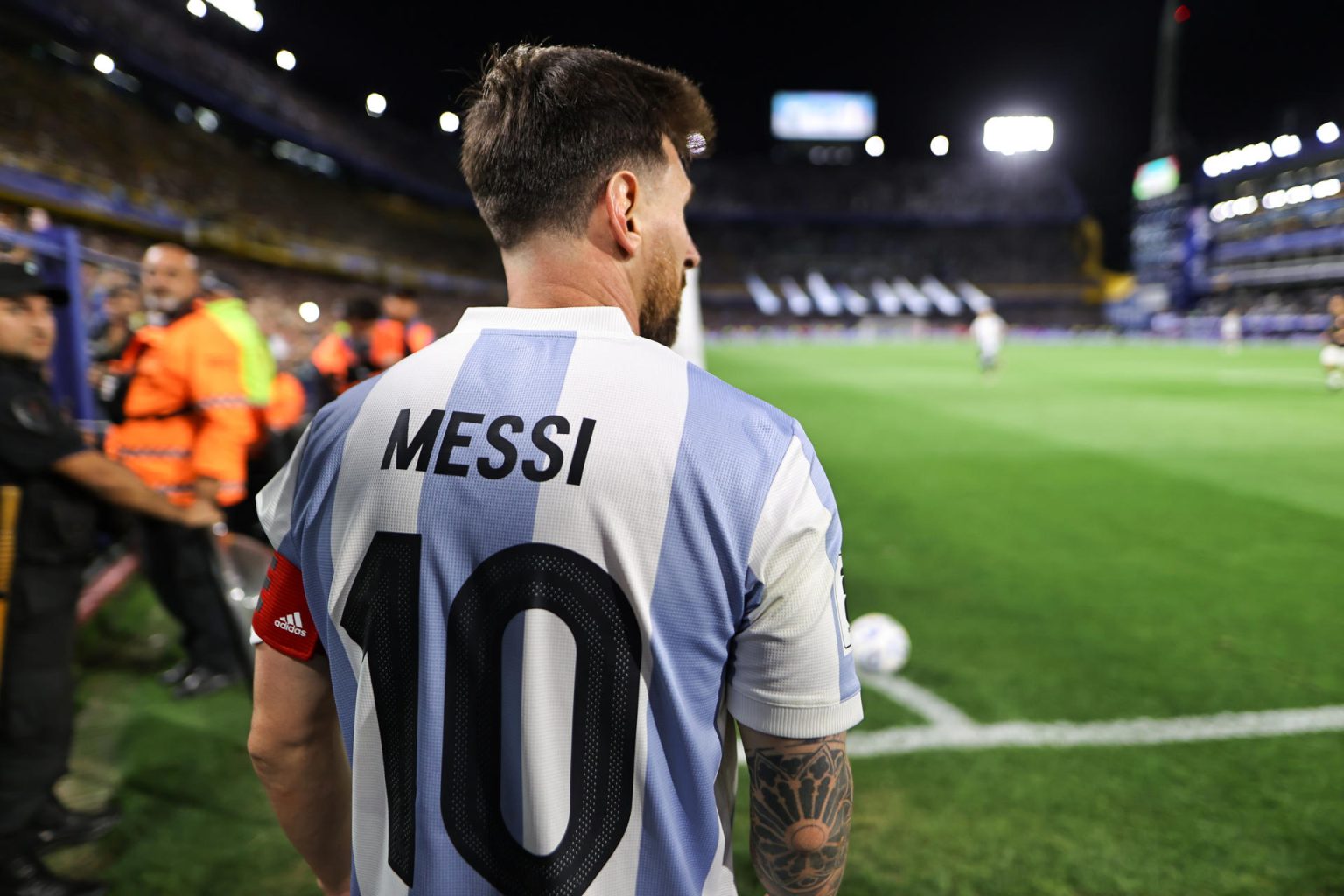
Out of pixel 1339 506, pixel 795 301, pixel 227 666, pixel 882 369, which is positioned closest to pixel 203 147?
pixel 882 369

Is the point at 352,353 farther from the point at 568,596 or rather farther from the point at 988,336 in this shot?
the point at 988,336

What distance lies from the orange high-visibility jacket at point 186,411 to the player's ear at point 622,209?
3.31 metres

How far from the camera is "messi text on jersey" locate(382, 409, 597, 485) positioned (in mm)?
1044

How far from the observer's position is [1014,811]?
9.76 feet

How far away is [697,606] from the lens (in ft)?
3.52

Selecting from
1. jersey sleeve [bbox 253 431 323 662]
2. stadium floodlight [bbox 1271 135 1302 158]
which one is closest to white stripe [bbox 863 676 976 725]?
jersey sleeve [bbox 253 431 323 662]

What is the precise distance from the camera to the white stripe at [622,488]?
3.39ft

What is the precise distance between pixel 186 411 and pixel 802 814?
3.87 meters

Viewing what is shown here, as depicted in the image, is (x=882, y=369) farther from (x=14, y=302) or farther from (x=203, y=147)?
(x=203, y=147)

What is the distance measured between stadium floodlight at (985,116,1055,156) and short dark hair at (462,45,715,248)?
6882 centimetres

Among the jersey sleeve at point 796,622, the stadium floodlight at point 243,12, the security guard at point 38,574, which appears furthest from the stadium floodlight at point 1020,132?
the jersey sleeve at point 796,622

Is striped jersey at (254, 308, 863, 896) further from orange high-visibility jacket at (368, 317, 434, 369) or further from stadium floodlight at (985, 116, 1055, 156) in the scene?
stadium floodlight at (985, 116, 1055, 156)

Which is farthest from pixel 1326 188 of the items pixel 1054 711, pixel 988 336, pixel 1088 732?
pixel 1088 732

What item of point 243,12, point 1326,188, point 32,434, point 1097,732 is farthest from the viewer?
point 1326,188
